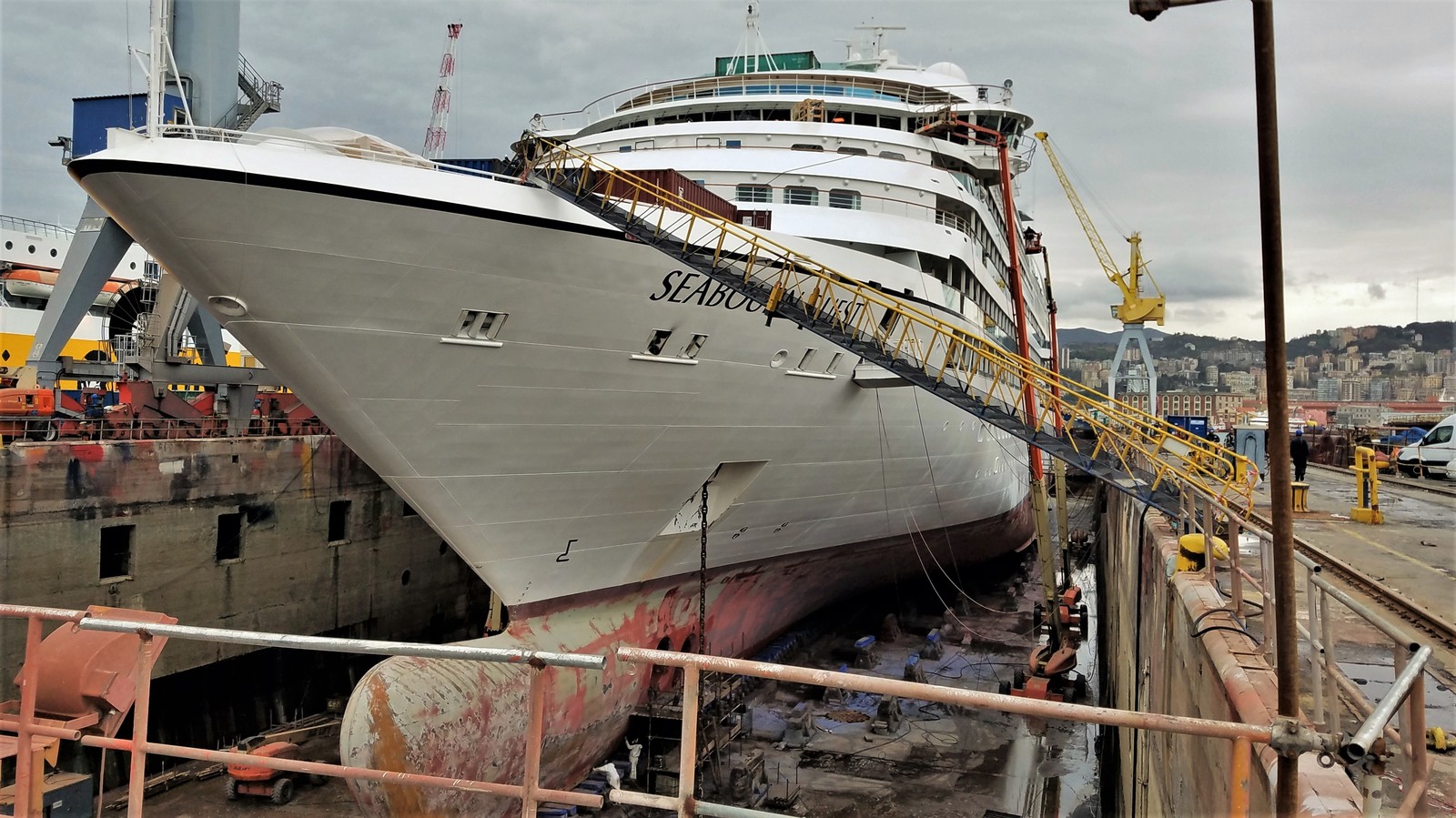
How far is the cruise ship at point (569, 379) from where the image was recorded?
26.4 feet

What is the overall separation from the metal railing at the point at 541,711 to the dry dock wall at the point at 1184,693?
Result: 559 mm

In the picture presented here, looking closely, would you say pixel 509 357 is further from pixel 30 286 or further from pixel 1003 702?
pixel 30 286

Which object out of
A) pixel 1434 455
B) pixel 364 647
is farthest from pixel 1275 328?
pixel 1434 455

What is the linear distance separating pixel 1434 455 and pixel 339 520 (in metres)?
27.2

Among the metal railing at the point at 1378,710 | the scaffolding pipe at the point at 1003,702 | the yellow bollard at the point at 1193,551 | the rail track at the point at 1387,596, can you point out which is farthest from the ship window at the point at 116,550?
the rail track at the point at 1387,596

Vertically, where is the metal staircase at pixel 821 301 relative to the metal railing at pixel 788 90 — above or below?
below

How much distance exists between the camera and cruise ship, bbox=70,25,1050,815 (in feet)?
26.4

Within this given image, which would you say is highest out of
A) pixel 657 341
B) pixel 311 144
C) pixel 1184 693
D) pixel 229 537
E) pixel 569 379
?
pixel 311 144

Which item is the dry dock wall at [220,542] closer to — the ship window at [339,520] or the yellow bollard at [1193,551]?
the ship window at [339,520]

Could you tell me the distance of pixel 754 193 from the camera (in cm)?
1462

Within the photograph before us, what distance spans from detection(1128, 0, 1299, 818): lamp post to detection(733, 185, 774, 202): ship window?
1155cm

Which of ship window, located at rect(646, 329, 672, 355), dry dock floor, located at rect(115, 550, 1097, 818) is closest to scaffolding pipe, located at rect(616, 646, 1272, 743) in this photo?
ship window, located at rect(646, 329, 672, 355)

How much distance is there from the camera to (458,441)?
942cm

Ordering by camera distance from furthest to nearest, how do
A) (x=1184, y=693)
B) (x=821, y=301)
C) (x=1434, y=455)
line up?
(x=1434, y=455), (x=821, y=301), (x=1184, y=693)
